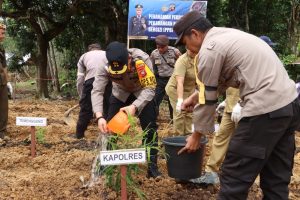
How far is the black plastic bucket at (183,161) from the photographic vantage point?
137 inches

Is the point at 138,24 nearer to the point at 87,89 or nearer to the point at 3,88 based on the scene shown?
the point at 87,89

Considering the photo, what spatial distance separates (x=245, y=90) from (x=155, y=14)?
25.7 feet

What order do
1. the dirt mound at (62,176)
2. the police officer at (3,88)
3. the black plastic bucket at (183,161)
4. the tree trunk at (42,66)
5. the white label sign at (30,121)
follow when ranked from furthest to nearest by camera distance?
the tree trunk at (42,66)
the police officer at (3,88)
the white label sign at (30,121)
the dirt mound at (62,176)
the black plastic bucket at (183,161)

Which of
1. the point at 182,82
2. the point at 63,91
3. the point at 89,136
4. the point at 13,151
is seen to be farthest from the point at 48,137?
the point at 63,91

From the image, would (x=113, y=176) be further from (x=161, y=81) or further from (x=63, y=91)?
(x=63, y=91)

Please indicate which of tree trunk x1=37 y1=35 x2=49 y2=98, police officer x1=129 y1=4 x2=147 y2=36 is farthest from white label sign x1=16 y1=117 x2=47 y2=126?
tree trunk x1=37 y1=35 x2=49 y2=98

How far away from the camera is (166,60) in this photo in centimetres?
730

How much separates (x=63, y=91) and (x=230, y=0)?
741cm

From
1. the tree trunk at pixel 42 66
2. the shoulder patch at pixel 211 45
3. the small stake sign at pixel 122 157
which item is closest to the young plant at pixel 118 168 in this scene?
the small stake sign at pixel 122 157

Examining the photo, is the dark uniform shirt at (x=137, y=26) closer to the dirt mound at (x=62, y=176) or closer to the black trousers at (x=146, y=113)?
the dirt mound at (x=62, y=176)

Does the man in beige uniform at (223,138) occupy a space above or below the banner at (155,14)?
below

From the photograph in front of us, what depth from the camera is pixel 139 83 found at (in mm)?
3785

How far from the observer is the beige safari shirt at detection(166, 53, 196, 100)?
16.6ft

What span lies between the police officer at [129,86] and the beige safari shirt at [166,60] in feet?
11.2
